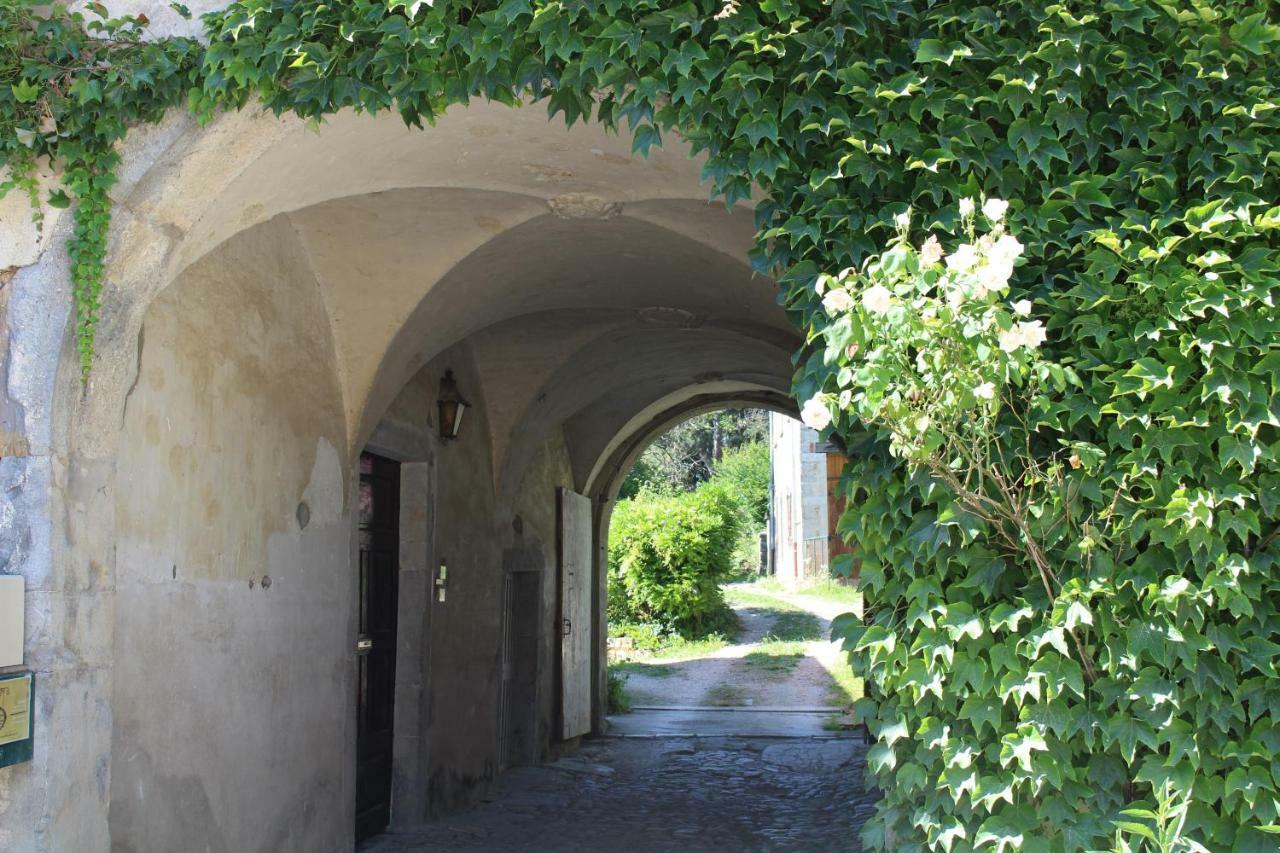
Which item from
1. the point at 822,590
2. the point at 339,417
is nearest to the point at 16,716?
the point at 339,417

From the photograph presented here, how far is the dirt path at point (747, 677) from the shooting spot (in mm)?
14070

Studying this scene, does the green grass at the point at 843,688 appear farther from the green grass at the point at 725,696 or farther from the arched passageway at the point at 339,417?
the arched passageway at the point at 339,417

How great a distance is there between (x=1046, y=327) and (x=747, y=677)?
1358cm

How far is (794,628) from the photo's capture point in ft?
69.3

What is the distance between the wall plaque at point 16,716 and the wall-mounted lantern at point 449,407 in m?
4.20

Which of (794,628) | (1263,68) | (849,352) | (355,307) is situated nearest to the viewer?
(849,352)

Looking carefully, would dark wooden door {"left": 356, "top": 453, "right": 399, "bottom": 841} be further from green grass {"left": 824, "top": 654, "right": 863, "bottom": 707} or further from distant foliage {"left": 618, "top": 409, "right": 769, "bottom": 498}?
distant foliage {"left": 618, "top": 409, "right": 769, "bottom": 498}

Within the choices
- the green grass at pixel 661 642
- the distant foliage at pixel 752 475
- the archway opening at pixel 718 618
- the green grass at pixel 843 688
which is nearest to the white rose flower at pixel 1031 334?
the archway opening at pixel 718 618

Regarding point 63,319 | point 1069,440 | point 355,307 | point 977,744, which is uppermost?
point 355,307

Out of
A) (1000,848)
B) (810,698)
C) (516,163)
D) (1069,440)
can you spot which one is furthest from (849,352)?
(810,698)

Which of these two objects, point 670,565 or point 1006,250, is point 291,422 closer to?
point 1006,250

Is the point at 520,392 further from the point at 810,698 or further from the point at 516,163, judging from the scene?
the point at 810,698

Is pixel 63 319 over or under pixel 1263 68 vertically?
under

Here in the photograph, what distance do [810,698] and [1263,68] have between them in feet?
38.6
